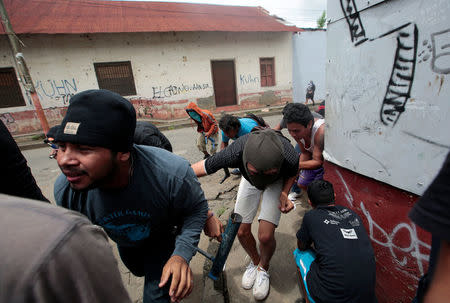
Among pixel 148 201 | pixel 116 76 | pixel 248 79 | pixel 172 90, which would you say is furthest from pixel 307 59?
pixel 148 201

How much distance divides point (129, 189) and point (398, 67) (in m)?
1.70

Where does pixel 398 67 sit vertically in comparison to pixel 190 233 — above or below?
above

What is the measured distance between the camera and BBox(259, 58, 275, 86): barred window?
12461 mm

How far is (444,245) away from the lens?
460mm

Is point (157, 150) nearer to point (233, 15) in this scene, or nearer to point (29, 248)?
point (29, 248)

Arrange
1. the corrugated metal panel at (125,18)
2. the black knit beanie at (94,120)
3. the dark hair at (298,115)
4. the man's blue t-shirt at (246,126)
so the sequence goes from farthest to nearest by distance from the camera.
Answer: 1. the corrugated metal panel at (125,18)
2. the man's blue t-shirt at (246,126)
3. the dark hair at (298,115)
4. the black knit beanie at (94,120)

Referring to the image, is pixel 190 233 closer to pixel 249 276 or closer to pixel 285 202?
pixel 285 202

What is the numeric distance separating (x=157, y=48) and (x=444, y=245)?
1214 cm

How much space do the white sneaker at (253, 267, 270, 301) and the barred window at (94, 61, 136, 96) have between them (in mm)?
10743

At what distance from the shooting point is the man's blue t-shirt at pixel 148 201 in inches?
48.1

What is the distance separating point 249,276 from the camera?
203 cm

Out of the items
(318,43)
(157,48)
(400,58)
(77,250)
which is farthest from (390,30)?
(318,43)

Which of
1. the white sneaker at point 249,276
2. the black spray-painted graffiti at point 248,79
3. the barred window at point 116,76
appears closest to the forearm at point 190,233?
the white sneaker at point 249,276

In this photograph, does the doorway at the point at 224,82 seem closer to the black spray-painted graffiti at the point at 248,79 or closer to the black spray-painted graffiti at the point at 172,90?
the black spray-painted graffiti at the point at 248,79
